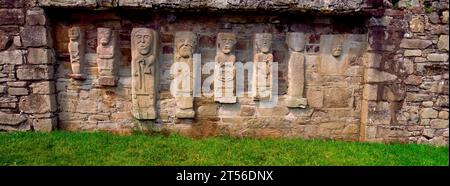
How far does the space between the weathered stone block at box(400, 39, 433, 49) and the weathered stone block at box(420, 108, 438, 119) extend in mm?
862

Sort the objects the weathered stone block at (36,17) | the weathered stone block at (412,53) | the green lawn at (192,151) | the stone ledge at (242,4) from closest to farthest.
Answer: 1. the green lawn at (192,151)
2. the stone ledge at (242,4)
3. the weathered stone block at (36,17)
4. the weathered stone block at (412,53)

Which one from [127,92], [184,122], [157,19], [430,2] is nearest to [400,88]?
[430,2]

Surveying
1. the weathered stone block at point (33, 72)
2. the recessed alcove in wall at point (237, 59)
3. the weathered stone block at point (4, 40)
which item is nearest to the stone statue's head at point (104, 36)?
the recessed alcove in wall at point (237, 59)

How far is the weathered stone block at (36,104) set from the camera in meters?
4.76

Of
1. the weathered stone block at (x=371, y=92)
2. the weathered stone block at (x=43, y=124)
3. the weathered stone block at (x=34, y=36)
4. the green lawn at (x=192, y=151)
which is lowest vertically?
the green lawn at (x=192, y=151)

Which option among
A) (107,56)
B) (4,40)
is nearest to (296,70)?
(107,56)

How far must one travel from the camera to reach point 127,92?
4910mm

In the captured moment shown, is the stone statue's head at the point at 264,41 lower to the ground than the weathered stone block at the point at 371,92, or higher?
higher

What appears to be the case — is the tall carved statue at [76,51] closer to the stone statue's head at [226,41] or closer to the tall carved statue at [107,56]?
the tall carved statue at [107,56]

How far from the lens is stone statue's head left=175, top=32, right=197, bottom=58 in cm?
474

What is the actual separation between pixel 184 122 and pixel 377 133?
8.86ft

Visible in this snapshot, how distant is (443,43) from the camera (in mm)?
4621

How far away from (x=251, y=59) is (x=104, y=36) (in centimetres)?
202

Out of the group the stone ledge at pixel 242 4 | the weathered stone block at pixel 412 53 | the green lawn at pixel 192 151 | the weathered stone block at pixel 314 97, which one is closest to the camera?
the green lawn at pixel 192 151
